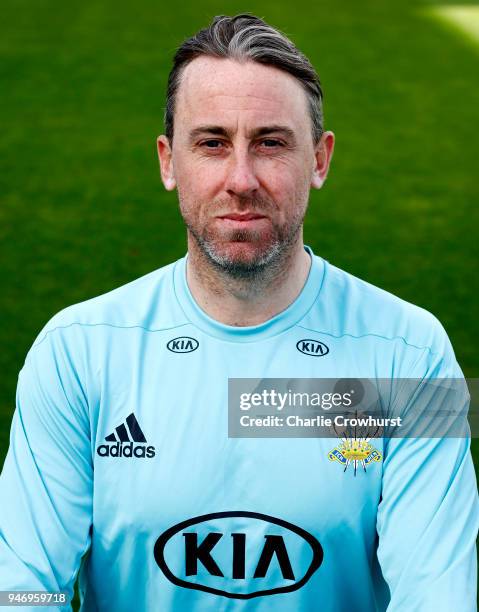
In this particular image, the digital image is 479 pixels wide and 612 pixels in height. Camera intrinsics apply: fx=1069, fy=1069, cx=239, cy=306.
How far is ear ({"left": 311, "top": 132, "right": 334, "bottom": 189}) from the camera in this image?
2.68 metres

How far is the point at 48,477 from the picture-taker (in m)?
2.45

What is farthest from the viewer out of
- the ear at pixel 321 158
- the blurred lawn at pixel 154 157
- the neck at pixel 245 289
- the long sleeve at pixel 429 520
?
the blurred lawn at pixel 154 157

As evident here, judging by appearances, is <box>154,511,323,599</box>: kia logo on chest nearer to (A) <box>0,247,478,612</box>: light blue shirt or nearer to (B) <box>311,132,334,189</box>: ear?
(A) <box>0,247,478,612</box>: light blue shirt

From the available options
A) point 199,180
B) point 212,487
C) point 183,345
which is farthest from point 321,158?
point 212,487

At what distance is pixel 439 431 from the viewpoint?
247 cm

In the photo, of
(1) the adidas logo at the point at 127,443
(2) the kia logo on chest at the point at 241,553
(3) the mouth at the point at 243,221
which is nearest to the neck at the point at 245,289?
(3) the mouth at the point at 243,221

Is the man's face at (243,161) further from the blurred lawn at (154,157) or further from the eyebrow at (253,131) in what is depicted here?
the blurred lawn at (154,157)

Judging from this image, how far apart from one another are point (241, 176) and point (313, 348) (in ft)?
1.53

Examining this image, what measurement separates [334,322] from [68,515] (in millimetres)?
784

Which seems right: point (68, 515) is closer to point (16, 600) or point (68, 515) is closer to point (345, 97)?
point (16, 600)

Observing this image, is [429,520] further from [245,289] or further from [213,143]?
[213,143]

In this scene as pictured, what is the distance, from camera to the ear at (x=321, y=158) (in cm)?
268

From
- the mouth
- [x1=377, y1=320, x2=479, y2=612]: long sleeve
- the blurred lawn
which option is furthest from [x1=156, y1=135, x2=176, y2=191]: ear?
the blurred lawn

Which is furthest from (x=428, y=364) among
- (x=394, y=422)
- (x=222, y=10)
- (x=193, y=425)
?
(x=222, y=10)
